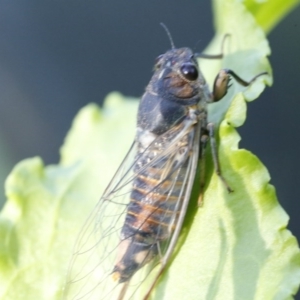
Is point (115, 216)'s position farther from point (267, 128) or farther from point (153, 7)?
point (153, 7)

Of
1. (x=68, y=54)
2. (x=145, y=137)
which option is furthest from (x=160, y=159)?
(x=68, y=54)

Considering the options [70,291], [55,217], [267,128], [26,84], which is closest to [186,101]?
[55,217]

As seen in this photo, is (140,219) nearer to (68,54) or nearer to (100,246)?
(100,246)

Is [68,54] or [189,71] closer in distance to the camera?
[189,71]

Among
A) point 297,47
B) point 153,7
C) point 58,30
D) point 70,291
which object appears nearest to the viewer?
point 70,291

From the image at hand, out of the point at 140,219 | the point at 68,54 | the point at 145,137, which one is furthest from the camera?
the point at 68,54

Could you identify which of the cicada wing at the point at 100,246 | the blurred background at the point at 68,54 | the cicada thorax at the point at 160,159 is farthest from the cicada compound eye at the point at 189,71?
the blurred background at the point at 68,54

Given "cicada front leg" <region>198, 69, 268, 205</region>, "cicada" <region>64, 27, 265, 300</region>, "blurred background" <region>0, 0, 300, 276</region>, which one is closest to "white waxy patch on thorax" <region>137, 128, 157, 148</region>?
"cicada" <region>64, 27, 265, 300</region>
